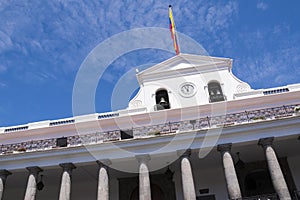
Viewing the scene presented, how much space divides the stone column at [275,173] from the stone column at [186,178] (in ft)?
13.0

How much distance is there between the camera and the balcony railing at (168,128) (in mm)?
17828

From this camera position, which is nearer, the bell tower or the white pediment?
the bell tower

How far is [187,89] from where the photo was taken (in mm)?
22656

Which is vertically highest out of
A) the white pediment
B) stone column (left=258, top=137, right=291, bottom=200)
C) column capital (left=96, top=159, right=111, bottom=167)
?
the white pediment

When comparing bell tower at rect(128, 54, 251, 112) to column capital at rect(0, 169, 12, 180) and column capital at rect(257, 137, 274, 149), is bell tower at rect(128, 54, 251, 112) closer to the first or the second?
column capital at rect(257, 137, 274, 149)

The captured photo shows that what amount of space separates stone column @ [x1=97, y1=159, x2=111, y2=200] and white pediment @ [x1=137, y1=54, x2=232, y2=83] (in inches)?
385

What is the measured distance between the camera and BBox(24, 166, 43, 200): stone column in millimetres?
15390

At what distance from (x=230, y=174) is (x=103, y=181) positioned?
21.7 feet

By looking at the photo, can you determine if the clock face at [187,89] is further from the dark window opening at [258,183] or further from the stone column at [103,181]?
the stone column at [103,181]

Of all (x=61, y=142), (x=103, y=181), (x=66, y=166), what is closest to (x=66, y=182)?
(x=66, y=166)

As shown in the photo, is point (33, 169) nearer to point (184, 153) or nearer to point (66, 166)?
point (66, 166)

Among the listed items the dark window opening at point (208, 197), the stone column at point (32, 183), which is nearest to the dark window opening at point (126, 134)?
the stone column at point (32, 183)

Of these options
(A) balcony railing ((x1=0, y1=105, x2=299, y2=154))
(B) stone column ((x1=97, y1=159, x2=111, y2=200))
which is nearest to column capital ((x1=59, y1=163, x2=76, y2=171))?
(B) stone column ((x1=97, y1=159, x2=111, y2=200))

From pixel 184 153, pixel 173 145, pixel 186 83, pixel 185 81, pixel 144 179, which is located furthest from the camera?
pixel 185 81
